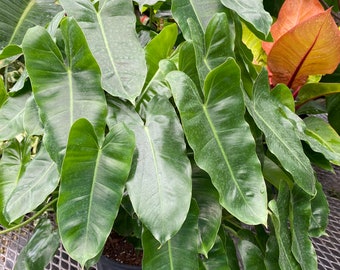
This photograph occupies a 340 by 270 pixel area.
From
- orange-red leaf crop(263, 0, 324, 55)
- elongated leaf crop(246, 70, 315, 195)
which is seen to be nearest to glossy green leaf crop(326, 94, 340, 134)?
Answer: orange-red leaf crop(263, 0, 324, 55)

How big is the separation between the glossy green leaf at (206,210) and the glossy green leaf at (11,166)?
39cm

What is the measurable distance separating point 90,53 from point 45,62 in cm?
9

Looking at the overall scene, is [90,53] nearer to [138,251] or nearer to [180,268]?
[180,268]

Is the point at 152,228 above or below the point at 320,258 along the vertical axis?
above

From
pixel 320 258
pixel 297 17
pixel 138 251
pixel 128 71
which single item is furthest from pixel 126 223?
pixel 297 17

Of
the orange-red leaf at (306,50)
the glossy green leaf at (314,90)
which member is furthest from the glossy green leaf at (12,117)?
the glossy green leaf at (314,90)

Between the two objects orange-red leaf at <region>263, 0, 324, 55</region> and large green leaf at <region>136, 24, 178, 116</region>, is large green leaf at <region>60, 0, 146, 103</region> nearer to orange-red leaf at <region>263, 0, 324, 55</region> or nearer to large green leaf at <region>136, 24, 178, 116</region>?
large green leaf at <region>136, 24, 178, 116</region>

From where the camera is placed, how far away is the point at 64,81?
2.39ft

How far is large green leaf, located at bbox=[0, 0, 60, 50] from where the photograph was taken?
100 cm

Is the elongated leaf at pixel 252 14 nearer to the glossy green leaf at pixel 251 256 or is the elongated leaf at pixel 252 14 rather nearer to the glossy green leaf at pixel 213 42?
the glossy green leaf at pixel 213 42

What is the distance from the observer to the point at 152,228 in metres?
0.61

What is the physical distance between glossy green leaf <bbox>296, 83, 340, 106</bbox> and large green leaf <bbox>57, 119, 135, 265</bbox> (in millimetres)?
701

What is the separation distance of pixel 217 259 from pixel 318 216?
284 mm

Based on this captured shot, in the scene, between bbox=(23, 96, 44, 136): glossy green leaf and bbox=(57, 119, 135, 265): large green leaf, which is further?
bbox=(23, 96, 44, 136): glossy green leaf
